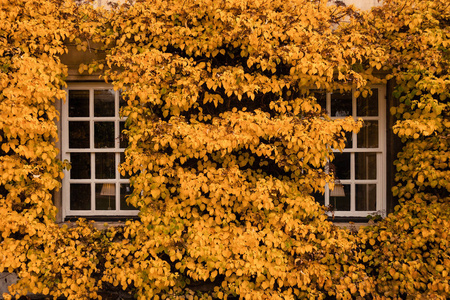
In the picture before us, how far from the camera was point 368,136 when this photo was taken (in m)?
4.75

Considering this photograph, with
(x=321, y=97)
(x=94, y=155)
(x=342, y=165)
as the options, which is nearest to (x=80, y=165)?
(x=94, y=155)

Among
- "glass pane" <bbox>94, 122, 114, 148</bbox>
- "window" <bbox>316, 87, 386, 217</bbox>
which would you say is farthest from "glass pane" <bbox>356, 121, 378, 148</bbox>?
"glass pane" <bbox>94, 122, 114, 148</bbox>

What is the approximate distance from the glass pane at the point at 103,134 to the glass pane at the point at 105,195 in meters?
0.54

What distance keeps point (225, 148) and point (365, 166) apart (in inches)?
83.7

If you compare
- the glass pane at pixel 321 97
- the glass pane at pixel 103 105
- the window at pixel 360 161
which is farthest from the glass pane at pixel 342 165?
the glass pane at pixel 103 105

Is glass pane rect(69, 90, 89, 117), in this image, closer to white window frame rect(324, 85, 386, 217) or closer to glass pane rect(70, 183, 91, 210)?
glass pane rect(70, 183, 91, 210)

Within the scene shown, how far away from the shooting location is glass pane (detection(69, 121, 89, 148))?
4680 millimetres

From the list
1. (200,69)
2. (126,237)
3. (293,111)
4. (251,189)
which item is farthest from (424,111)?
(126,237)

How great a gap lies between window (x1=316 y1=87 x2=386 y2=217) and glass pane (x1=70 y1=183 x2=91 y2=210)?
3119mm

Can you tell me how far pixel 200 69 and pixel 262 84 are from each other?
76 cm

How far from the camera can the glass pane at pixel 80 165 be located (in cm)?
469

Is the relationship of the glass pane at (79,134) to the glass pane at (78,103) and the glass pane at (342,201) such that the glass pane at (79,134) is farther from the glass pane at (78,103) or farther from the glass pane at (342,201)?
the glass pane at (342,201)

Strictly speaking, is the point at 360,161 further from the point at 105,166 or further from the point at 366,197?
the point at 105,166

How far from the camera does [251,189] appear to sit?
13.3ft
